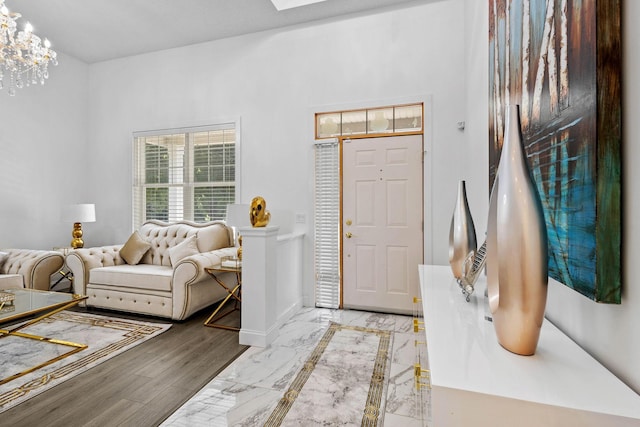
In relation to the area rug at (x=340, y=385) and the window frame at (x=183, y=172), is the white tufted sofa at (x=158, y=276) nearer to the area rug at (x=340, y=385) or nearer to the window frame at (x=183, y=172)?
the window frame at (x=183, y=172)

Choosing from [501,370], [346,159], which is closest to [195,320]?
[346,159]

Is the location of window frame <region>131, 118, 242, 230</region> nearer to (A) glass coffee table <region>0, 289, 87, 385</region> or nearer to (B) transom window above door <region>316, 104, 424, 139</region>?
(B) transom window above door <region>316, 104, 424, 139</region>

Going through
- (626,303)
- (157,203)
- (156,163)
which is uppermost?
(156,163)

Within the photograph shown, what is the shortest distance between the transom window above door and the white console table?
9.46 ft

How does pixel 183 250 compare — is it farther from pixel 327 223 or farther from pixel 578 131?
pixel 578 131

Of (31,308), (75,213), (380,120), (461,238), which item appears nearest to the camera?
(461,238)

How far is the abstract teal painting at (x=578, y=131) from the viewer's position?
2.17 ft

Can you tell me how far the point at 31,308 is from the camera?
7.27 feet

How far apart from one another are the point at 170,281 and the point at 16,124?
10.7 ft

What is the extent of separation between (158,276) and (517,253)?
3.27 m

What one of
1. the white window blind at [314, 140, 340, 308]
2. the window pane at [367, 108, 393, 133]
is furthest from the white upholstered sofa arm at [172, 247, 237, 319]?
the window pane at [367, 108, 393, 133]

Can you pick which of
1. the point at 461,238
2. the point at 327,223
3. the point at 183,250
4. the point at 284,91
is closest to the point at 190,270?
the point at 183,250

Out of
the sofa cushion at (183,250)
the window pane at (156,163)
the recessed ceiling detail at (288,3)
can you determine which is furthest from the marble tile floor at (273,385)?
the recessed ceiling detail at (288,3)

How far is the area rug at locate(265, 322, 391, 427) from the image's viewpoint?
1.65 m
